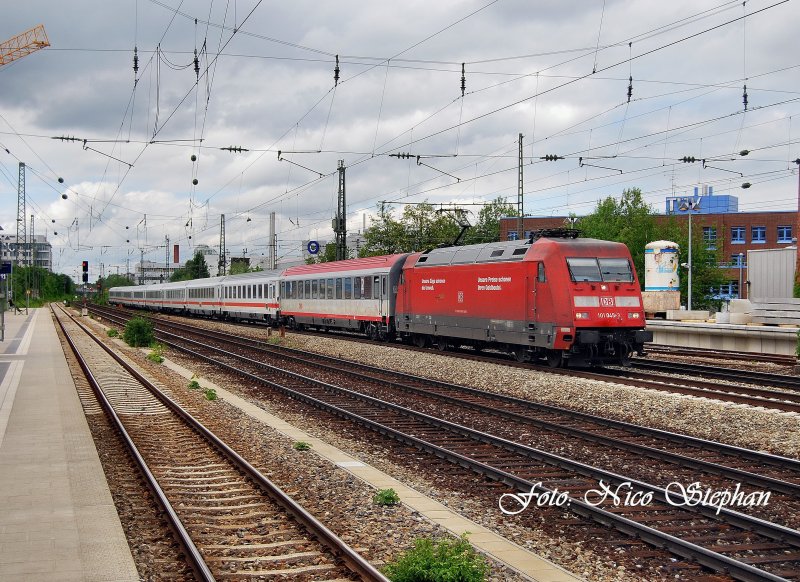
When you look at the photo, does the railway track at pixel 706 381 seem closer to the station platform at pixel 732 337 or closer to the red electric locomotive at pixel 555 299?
the red electric locomotive at pixel 555 299

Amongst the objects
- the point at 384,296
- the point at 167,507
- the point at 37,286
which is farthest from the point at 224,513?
the point at 37,286

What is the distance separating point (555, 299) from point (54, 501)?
14440 mm

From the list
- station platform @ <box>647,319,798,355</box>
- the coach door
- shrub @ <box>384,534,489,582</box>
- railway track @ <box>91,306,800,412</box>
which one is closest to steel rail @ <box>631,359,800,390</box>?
railway track @ <box>91,306,800,412</box>

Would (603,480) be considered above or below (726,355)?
below

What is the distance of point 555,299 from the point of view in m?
20.5

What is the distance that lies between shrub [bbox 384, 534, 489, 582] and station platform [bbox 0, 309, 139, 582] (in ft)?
6.85

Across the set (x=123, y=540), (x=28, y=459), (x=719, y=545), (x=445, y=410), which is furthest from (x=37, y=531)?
(x=445, y=410)

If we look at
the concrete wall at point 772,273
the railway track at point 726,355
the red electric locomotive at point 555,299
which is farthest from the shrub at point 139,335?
the concrete wall at point 772,273

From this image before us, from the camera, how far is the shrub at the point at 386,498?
888cm

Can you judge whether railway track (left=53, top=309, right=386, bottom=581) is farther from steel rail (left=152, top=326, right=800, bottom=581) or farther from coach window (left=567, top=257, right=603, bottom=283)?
coach window (left=567, top=257, right=603, bottom=283)

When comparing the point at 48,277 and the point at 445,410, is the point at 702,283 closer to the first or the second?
the point at 445,410

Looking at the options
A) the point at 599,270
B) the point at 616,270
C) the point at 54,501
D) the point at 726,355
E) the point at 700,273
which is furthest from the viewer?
the point at 700,273

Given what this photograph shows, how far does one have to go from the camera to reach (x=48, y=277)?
475 ft

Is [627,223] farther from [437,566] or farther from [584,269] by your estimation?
[437,566]
